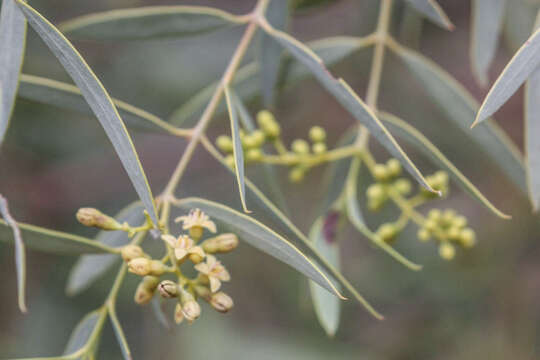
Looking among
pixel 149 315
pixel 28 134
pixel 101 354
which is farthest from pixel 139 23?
pixel 149 315

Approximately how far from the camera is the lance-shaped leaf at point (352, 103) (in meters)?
0.91

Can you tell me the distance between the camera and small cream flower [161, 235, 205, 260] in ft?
3.06

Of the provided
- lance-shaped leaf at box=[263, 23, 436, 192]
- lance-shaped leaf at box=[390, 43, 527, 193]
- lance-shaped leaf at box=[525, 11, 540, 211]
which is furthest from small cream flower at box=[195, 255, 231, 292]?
lance-shaped leaf at box=[390, 43, 527, 193]

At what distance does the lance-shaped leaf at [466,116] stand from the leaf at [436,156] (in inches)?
5.0

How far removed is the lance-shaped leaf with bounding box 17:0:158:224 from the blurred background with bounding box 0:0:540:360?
1.73 m

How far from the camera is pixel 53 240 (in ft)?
3.27

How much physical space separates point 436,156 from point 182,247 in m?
0.49

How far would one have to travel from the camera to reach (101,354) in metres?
2.78

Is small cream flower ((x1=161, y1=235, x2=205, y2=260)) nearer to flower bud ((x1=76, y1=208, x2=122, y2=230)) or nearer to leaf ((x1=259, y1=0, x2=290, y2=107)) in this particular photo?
flower bud ((x1=76, y1=208, x2=122, y2=230))

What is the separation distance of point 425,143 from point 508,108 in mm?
2743

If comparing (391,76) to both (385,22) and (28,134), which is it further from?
(28,134)

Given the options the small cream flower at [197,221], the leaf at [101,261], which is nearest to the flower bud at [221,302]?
the small cream flower at [197,221]

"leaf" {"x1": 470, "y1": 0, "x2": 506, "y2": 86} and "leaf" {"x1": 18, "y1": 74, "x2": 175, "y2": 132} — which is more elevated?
"leaf" {"x1": 18, "y1": 74, "x2": 175, "y2": 132}

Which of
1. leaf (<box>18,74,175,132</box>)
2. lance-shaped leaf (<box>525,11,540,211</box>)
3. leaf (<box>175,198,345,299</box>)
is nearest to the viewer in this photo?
leaf (<box>175,198,345,299</box>)
